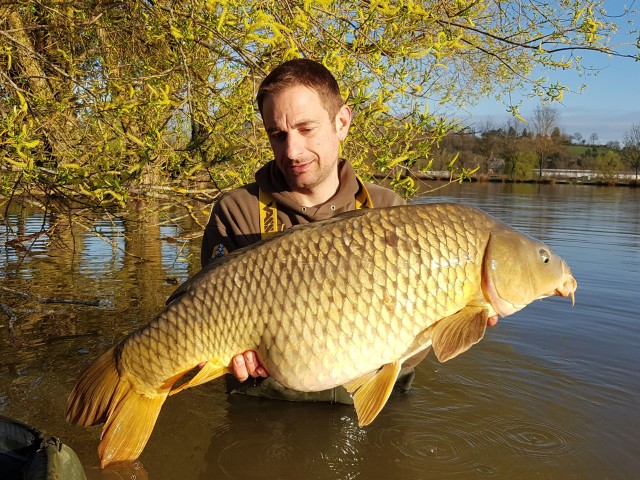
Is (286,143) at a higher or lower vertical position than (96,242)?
higher

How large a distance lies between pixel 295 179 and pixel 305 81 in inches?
15.8

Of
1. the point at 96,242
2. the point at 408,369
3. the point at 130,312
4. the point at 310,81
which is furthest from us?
the point at 96,242

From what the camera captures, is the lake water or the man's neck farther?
the man's neck

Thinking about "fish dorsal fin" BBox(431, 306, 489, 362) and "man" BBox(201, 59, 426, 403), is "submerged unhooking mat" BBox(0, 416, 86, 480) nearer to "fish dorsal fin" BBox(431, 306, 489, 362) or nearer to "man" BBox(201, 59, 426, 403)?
"man" BBox(201, 59, 426, 403)

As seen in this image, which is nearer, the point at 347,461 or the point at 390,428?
the point at 347,461

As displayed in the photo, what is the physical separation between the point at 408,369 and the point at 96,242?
6489 millimetres

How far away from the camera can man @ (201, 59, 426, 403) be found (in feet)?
7.72

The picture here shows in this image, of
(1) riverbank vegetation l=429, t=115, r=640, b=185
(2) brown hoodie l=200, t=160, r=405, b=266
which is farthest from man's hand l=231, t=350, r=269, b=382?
(1) riverbank vegetation l=429, t=115, r=640, b=185

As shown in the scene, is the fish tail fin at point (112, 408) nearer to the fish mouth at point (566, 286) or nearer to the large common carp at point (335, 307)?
the large common carp at point (335, 307)

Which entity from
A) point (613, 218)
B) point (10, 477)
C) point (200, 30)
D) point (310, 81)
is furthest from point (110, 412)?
point (613, 218)

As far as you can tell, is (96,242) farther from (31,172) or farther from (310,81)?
(310,81)

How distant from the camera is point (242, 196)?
2.73 meters

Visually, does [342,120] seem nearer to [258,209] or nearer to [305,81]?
[305,81]

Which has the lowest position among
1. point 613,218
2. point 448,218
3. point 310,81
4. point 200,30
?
point 613,218
